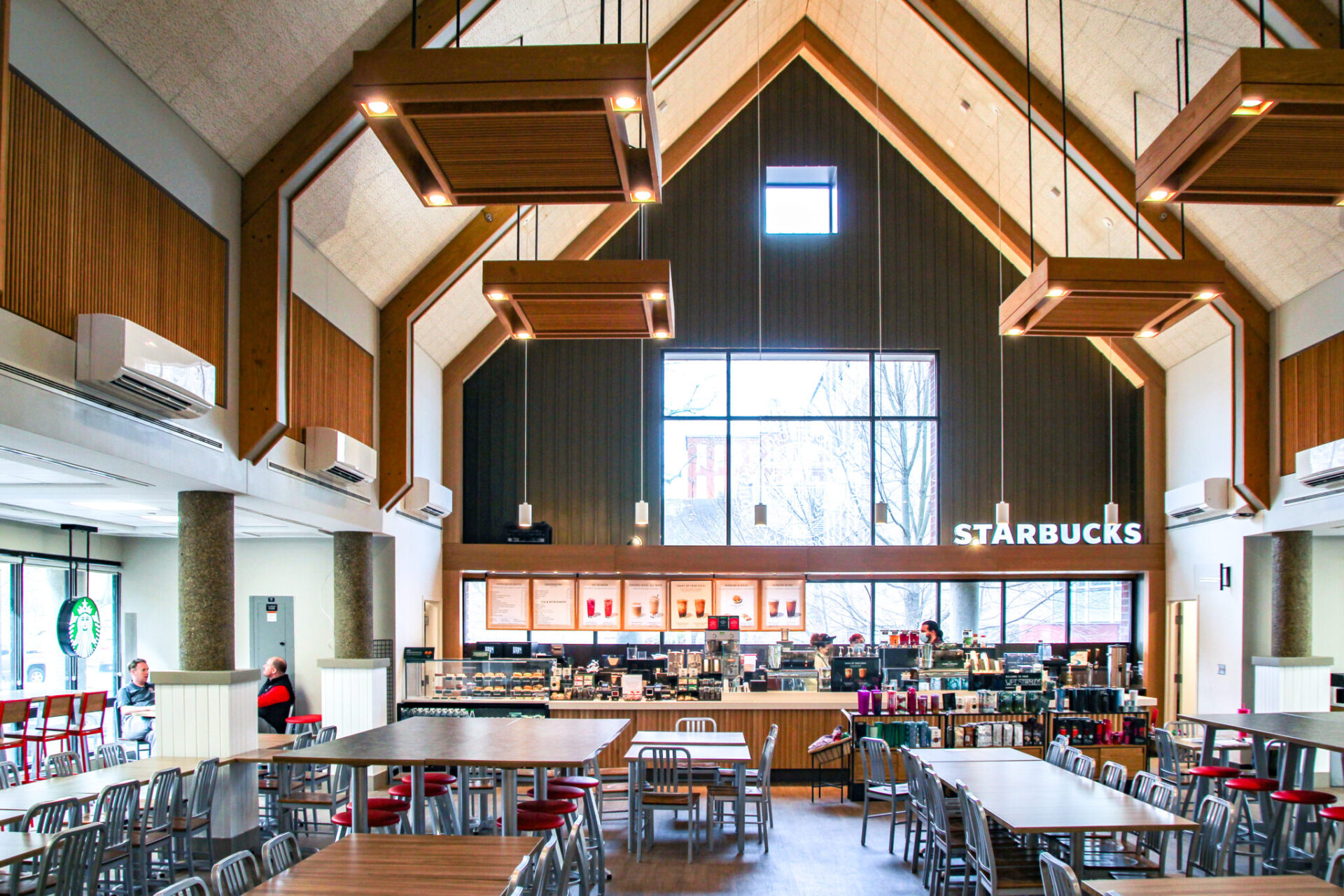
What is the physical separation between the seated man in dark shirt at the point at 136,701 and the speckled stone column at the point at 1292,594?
12.3 meters

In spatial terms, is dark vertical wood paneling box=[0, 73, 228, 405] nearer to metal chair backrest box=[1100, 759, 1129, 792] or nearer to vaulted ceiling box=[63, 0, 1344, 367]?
vaulted ceiling box=[63, 0, 1344, 367]

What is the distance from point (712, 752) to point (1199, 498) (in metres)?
6.82

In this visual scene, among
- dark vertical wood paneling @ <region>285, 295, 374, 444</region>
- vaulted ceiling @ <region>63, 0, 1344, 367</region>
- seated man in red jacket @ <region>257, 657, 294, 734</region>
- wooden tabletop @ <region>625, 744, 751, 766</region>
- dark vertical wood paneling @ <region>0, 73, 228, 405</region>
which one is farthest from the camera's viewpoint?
seated man in red jacket @ <region>257, 657, 294, 734</region>

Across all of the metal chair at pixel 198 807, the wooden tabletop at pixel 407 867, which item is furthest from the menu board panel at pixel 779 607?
the wooden tabletop at pixel 407 867

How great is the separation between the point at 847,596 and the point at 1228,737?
4747 millimetres

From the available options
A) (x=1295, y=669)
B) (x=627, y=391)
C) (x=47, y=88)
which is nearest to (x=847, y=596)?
(x=627, y=391)

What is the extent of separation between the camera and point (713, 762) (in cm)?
862

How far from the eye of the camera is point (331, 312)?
991 cm

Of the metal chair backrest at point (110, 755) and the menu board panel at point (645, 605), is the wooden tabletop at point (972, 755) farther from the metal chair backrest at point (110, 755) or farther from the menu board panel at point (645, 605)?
the metal chair backrest at point (110, 755)

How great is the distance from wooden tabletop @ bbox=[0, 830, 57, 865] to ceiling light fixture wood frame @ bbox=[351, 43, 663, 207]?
3.78 metres

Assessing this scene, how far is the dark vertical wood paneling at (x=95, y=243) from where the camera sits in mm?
5617

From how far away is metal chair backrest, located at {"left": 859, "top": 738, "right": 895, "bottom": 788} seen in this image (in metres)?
9.21

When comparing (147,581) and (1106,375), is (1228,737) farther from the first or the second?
(147,581)

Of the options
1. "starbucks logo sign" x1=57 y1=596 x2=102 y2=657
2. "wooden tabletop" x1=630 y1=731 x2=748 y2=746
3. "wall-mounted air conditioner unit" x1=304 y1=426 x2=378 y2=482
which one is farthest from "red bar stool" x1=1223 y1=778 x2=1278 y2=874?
"starbucks logo sign" x1=57 y1=596 x2=102 y2=657
